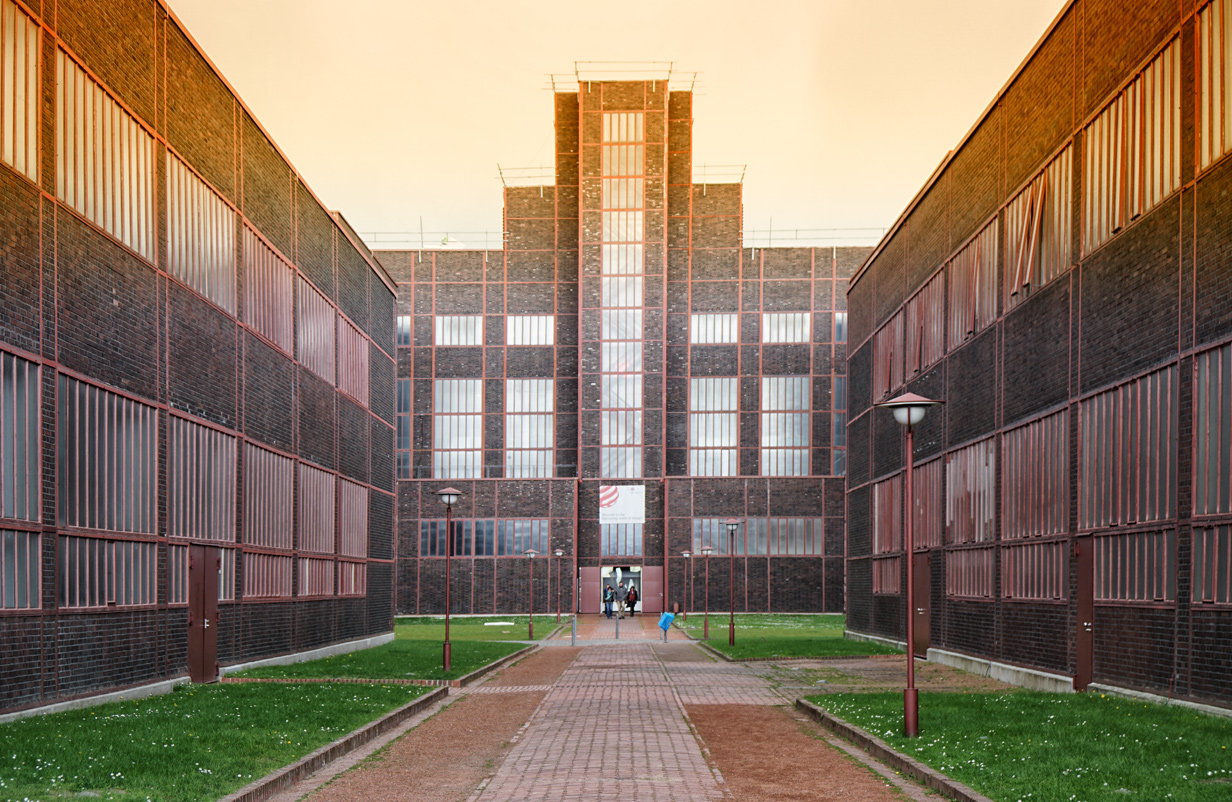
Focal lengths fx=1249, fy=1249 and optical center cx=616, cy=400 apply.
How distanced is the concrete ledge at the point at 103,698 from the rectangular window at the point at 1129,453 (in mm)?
14600

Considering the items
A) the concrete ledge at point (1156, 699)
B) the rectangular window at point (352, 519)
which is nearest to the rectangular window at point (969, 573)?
the concrete ledge at point (1156, 699)

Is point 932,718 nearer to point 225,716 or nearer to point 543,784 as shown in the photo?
point 543,784

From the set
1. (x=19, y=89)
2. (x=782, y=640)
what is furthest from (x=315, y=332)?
(x=782, y=640)

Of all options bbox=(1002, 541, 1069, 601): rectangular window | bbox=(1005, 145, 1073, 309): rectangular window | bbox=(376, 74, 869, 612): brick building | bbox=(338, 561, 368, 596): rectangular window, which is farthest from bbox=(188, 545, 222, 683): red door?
bbox=(376, 74, 869, 612): brick building

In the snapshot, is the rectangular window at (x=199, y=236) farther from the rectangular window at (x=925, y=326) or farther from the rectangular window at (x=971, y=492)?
the rectangular window at (x=925, y=326)

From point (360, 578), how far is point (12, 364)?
851 inches

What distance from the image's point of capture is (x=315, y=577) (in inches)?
1230

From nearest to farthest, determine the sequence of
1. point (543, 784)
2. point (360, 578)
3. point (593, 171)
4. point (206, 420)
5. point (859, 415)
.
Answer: point (543, 784) → point (206, 420) → point (360, 578) → point (859, 415) → point (593, 171)

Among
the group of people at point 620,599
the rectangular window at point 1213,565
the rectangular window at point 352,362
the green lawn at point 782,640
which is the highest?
the rectangular window at point 352,362

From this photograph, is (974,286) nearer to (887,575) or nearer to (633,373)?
(887,575)

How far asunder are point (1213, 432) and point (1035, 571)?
7437 millimetres

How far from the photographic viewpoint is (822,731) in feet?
50.4

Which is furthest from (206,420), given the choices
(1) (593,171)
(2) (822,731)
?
(1) (593,171)

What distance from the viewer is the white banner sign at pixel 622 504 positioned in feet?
217
